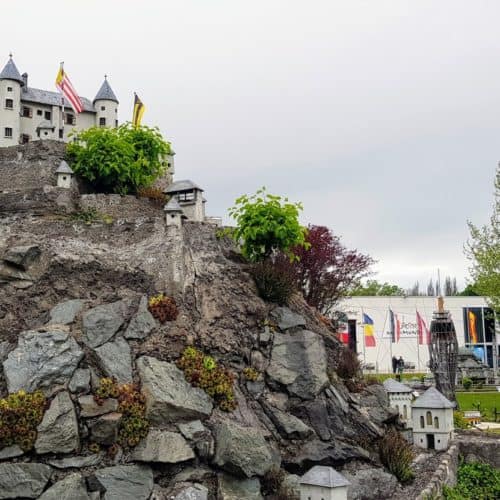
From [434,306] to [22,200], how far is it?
4802cm

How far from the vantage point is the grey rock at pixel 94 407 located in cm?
1697

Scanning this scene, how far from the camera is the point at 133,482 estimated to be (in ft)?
53.4

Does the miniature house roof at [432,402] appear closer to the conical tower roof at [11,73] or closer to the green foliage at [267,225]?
the green foliage at [267,225]

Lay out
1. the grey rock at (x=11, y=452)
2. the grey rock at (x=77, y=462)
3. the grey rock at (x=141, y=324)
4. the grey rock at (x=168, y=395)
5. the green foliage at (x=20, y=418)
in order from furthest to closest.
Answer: the grey rock at (x=141, y=324) → the grey rock at (x=168, y=395) → the grey rock at (x=77, y=462) → the green foliage at (x=20, y=418) → the grey rock at (x=11, y=452)

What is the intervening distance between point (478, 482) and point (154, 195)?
18330mm

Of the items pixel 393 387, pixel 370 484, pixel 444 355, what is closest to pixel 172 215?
pixel 370 484

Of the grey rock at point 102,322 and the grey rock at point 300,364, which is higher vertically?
the grey rock at point 102,322

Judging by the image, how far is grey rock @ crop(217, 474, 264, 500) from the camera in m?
16.9

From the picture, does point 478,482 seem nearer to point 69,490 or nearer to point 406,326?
point 69,490

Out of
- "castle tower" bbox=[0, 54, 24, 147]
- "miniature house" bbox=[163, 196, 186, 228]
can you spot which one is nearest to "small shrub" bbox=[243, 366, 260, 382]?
"miniature house" bbox=[163, 196, 186, 228]

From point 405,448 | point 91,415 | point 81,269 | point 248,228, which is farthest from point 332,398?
point 81,269

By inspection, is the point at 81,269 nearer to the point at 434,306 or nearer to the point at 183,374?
the point at 183,374

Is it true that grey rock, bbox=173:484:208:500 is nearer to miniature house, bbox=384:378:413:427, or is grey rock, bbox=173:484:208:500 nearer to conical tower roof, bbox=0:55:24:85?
miniature house, bbox=384:378:413:427

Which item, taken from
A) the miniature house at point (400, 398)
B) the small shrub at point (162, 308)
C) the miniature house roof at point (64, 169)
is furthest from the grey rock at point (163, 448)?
the miniature house roof at point (64, 169)
